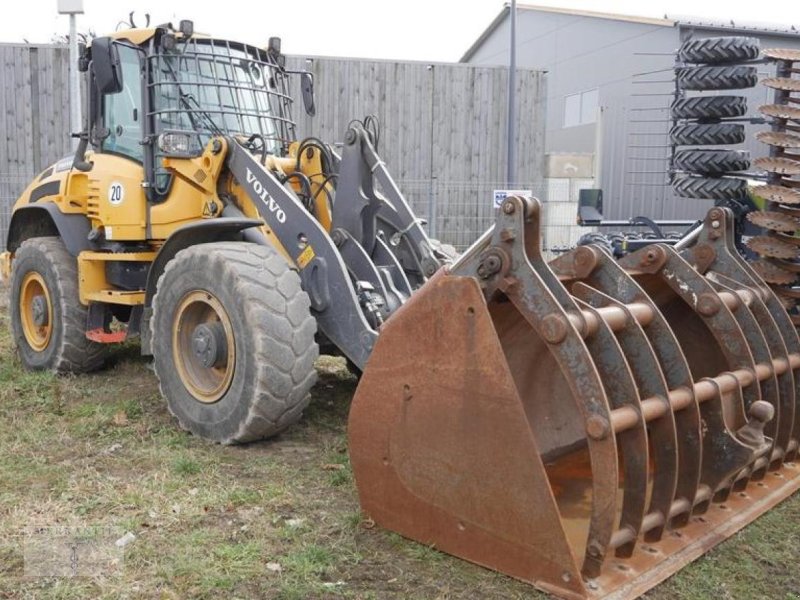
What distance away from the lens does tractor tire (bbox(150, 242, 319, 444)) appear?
4652mm

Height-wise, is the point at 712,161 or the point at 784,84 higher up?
the point at 784,84

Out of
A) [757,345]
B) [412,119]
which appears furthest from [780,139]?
[412,119]

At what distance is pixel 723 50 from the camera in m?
8.44

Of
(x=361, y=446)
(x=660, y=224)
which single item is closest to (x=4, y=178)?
(x=660, y=224)

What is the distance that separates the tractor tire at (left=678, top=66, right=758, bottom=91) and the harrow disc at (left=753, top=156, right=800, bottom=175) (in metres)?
3.77

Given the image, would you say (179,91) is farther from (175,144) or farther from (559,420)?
(559,420)

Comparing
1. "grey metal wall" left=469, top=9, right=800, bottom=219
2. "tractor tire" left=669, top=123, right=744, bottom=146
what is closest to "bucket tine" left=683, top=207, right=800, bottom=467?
"tractor tire" left=669, top=123, right=744, bottom=146

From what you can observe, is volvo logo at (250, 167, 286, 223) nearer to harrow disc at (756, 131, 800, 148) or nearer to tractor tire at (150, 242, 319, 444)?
tractor tire at (150, 242, 319, 444)

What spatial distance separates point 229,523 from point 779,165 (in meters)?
3.58

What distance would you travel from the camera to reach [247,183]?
541 centimetres

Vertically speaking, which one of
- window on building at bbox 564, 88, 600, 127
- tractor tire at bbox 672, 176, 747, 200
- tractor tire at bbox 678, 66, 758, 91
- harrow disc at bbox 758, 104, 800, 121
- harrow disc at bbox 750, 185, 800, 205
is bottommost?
harrow disc at bbox 750, 185, 800, 205

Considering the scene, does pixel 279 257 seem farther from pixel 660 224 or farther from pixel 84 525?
pixel 660 224

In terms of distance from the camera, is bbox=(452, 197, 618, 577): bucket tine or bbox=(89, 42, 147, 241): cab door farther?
bbox=(89, 42, 147, 241): cab door

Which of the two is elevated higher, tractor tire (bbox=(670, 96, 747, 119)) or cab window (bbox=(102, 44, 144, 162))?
tractor tire (bbox=(670, 96, 747, 119))
